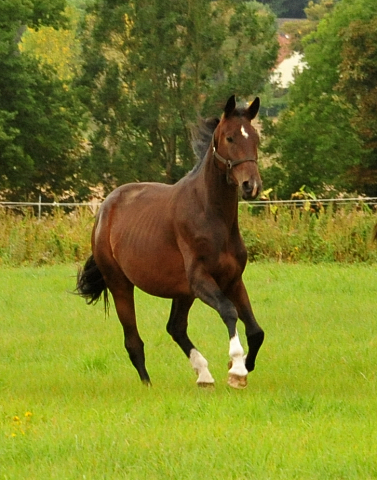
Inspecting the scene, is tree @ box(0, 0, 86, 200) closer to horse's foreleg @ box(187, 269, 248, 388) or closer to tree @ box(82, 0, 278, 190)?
tree @ box(82, 0, 278, 190)

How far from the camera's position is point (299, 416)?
7270 millimetres

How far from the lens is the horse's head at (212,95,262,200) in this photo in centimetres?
823

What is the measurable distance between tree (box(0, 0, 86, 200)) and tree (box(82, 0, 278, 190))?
8.42 feet

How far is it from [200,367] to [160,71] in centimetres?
4781

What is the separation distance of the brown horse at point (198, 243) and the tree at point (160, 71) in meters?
43.3

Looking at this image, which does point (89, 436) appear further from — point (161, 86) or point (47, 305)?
point (161, 86)

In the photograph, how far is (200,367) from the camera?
348 inches

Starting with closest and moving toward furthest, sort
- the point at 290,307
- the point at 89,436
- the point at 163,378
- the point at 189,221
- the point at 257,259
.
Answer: the point at 89,436 → the point at 189,221 → the point at 163,378 → the point at 290,307 → the point at 257,259

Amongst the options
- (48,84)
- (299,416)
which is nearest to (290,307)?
(299,416)

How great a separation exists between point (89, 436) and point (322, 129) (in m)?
50.0

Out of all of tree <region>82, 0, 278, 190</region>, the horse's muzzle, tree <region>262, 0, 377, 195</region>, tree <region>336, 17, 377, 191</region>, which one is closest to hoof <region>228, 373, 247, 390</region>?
the horse's muzzle

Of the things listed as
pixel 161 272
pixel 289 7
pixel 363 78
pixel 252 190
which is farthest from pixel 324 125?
pixel 289 7

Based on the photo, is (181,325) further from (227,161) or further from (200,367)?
(227,161)

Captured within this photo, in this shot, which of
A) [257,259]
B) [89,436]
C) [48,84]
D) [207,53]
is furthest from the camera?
[207,53]
